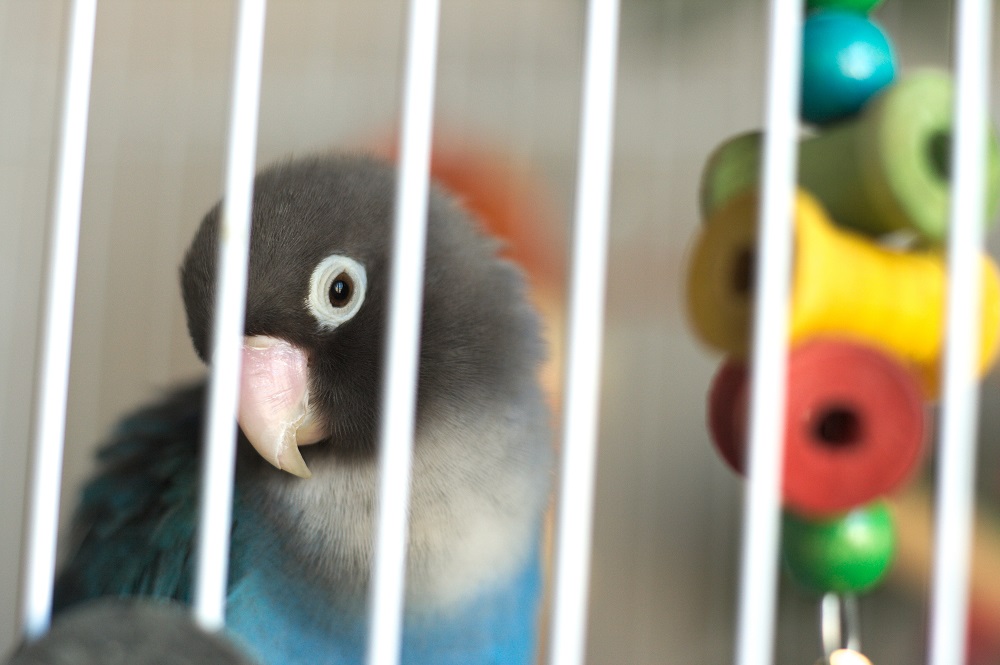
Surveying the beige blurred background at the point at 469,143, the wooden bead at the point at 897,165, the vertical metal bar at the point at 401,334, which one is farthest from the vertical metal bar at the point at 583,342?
the beige blurred background at the point at 469,143

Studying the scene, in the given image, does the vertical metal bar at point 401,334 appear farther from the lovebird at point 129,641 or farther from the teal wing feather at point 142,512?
the teal wing feather at point 142,512

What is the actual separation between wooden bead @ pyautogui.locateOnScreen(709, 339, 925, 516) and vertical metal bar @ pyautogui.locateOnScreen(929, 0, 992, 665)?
0.15 feet

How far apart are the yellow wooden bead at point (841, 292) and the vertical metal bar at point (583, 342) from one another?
11 centimetres

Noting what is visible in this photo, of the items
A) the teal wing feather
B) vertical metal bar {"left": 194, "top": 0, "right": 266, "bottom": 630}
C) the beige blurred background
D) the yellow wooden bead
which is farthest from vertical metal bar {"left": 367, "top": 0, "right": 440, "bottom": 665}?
the beige blurred background

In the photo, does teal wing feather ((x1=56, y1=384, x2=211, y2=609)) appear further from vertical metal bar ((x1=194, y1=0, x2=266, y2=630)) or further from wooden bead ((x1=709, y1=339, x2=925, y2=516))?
wooden bead ((x1=709, y1=339, x2=925, y2=516))

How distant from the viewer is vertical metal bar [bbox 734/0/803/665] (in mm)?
334

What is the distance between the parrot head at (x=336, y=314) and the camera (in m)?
0.61

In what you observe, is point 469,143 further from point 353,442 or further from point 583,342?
point 583,342

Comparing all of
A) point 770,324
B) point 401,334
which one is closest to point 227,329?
point 401,334

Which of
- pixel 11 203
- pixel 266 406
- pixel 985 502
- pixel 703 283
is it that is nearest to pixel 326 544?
pixel 266 406

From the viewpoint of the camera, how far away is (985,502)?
0.79 metres

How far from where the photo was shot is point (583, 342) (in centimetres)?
33

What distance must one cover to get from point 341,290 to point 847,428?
392 millimetres

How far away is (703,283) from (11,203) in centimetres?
114
